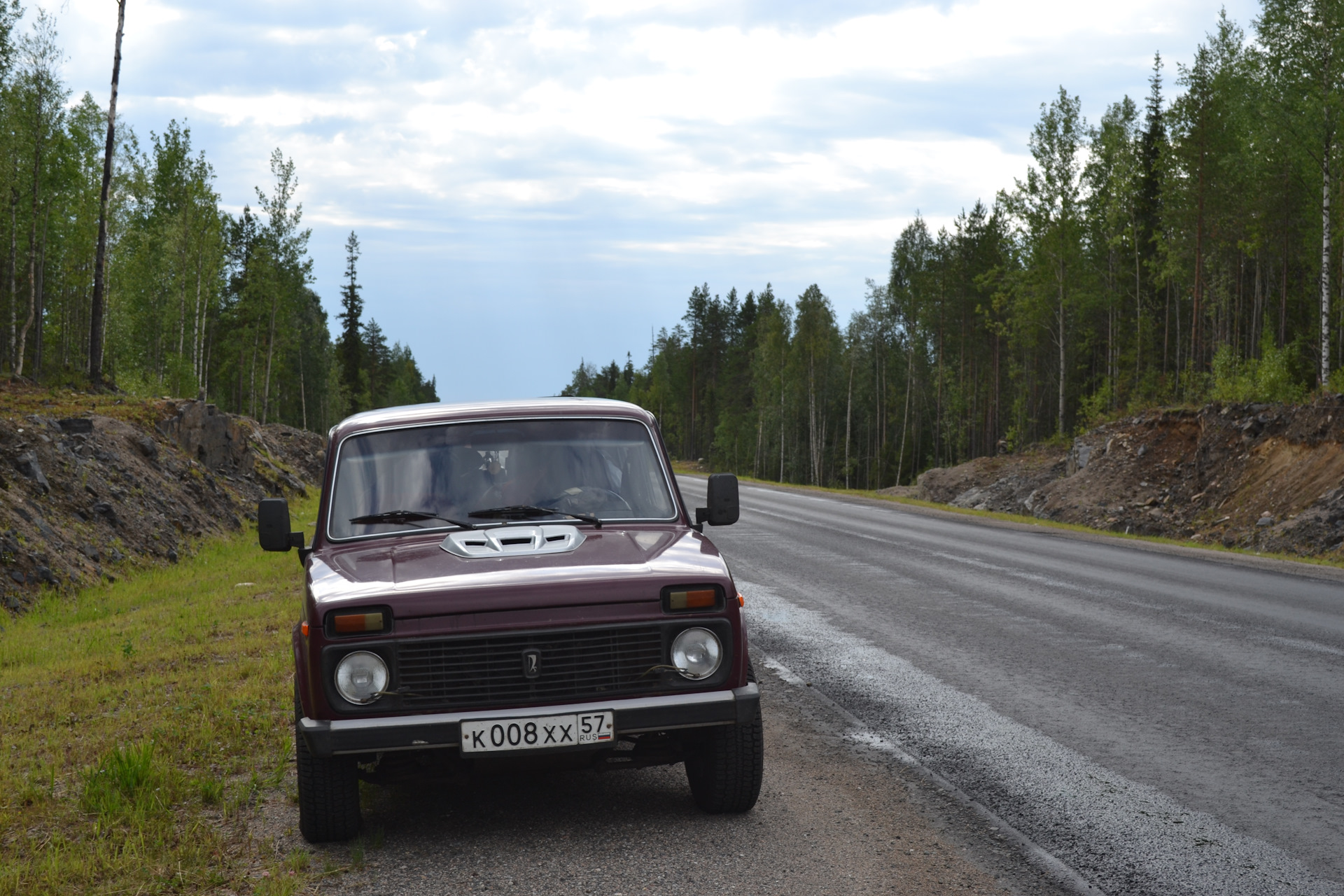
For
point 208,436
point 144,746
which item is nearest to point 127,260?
point 208,436

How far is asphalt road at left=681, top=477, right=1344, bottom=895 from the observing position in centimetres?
450

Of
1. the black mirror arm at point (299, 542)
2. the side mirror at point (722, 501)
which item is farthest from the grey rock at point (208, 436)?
the side mirror at point (722, 501)

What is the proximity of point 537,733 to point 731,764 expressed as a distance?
95cm

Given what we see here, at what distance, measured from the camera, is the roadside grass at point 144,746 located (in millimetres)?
4246

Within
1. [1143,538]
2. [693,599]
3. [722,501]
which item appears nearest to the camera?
[693,599]

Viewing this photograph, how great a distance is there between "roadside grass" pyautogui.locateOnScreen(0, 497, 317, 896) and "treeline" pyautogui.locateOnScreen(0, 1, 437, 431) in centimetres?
1928

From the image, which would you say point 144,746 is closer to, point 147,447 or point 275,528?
point 275,528

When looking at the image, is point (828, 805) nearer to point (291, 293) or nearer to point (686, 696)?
point (686, 696)

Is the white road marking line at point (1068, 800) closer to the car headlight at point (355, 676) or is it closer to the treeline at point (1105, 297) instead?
the car headlight at point (355, 676)

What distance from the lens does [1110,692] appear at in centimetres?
731

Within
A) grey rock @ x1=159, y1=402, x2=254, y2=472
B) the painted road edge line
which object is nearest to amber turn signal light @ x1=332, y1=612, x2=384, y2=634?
the painted road edge line

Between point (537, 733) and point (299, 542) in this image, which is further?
point (299, 542)

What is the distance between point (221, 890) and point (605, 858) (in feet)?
4.78

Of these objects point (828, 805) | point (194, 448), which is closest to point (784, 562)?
point (828, 805)
